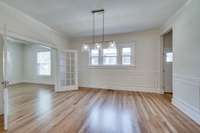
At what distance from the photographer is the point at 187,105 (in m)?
3.18

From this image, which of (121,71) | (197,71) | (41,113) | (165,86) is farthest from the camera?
(121,71)

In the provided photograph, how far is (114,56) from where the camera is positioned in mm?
6289

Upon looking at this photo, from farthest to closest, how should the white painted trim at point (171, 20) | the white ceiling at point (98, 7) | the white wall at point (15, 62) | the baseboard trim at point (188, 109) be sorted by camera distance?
1. the white wall at point (15, 62)
2. the white painted trim at point (171, 20)
3. the white ceiling at point (98, 7)
4. the baseboard trim at point (188, 109)

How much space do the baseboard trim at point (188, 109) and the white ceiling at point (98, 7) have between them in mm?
2692

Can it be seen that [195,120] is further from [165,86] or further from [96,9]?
[96,9]

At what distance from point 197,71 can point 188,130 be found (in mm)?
1302

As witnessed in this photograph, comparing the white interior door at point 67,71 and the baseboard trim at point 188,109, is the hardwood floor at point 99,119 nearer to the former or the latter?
the baseboard trim at point 188,109

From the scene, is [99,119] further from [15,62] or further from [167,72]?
[15,62]

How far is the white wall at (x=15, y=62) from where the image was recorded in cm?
782

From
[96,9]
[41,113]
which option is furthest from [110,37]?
[41,113]

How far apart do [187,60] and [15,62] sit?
9598 millimetres

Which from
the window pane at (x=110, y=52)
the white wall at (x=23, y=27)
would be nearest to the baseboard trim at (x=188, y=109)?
the window pane at (x=110, y=52)

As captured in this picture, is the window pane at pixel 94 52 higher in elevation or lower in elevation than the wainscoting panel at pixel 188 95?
higher

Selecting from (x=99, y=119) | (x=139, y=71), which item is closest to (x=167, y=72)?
(x=139, y=71)
